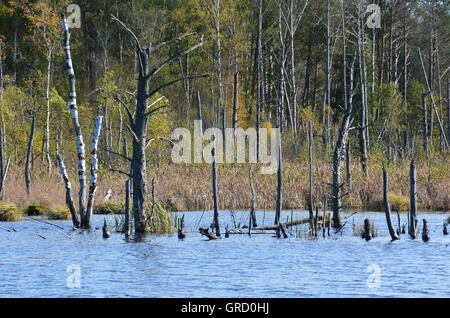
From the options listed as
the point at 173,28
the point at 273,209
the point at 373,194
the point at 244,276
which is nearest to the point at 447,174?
the point at 373,194

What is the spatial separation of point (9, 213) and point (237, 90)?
19.2m

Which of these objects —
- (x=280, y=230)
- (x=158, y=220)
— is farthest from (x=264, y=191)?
(x=158, y=220)

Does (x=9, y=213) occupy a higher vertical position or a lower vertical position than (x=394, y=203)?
lower

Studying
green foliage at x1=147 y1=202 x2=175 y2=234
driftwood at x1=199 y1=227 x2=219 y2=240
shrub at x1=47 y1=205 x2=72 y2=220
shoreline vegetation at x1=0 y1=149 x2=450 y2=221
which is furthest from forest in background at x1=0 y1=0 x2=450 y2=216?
driftwood at x1=199 y1=227 x2=219 y2=240

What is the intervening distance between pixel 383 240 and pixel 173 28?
38.6 metres

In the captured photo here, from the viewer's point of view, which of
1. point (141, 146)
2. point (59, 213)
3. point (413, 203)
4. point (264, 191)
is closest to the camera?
point (413, 203)

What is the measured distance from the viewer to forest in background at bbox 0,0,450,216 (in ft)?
109

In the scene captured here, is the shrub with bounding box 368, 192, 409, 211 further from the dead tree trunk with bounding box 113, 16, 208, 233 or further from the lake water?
the dead tree trunk with bounding box 113, 16, 208, 233

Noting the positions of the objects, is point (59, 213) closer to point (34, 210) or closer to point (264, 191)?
point (34, 210)

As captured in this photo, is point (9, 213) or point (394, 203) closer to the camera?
point (9, 213)

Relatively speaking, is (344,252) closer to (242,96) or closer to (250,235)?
(250,235)

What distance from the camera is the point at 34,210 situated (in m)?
31.0

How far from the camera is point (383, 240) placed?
22516 mm

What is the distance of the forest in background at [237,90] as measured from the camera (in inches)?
1304
